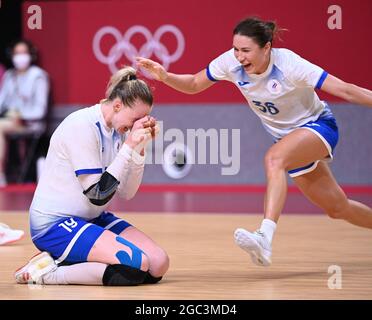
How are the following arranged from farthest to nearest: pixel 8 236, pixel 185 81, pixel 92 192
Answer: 1. pixel 8 236
2. pixel 185 81
3. pixel 92 192

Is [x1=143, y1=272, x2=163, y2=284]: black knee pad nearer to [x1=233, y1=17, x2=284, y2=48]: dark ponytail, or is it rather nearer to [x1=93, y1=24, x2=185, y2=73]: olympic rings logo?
[x1=233, y1=17, x2=284, y2=48]: dark ponytail

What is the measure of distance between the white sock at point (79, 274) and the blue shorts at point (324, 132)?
150cm

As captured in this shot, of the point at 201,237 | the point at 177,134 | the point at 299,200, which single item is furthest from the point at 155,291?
the point at 177,134

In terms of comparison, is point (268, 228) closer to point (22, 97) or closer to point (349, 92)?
point (349, 92)

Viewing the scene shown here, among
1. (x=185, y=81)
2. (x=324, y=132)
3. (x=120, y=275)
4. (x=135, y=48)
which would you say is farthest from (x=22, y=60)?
(x=120, y=275)

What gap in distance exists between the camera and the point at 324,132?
5043mm

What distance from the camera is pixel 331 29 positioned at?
10.5m

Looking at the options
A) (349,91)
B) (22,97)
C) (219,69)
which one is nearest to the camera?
(349,91)

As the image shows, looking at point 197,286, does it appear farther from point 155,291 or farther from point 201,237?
point 201,237

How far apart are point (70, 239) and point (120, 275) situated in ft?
1.07

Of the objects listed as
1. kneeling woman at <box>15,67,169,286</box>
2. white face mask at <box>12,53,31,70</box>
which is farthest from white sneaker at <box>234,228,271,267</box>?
white face mask at <box>12,53,31,70</box>

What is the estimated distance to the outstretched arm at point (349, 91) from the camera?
4.61 meters

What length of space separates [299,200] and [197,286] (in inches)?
215

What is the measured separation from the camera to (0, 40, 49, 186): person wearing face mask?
1121 cm
